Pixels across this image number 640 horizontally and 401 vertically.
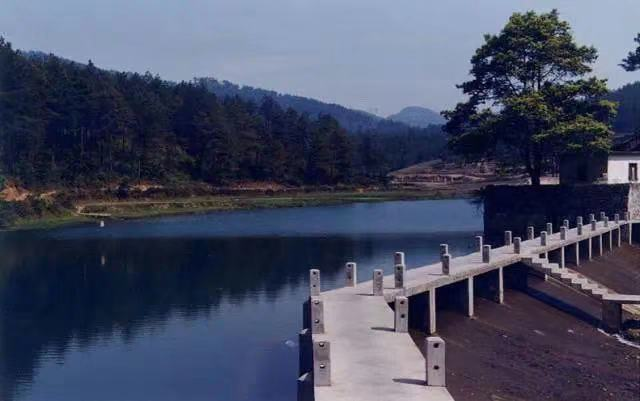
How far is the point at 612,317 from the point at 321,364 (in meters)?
15.4

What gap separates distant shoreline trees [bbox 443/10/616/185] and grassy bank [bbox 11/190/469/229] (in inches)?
1489

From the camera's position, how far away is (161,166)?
96125 millimetres

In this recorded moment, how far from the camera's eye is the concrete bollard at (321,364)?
13445 mm

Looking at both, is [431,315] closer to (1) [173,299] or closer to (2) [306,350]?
(2) [306,350]

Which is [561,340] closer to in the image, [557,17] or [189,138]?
[557,17]

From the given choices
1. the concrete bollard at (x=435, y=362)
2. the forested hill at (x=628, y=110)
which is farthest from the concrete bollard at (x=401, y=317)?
the forested hill at (x=628, y=110)

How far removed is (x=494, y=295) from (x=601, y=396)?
28.5 ft

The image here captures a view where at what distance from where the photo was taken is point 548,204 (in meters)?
45.9

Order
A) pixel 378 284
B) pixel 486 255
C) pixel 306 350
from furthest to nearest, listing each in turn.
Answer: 1. pixel 486 255
2. pixel 378 284
3. pixel 306 350

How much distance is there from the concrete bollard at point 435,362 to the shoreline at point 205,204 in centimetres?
5800

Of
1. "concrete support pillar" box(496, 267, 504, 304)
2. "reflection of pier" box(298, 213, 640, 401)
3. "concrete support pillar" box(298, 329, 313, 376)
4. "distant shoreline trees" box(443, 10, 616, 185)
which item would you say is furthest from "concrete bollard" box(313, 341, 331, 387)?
"distant shoreline trees" box(443, 10, 616, 185)

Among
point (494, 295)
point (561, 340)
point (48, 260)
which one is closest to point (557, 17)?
point (494, 295)

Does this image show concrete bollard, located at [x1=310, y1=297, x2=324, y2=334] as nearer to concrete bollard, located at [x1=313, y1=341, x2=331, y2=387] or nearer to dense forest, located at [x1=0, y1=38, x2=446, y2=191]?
concrete bollard, located at [x1=313, y1=341, x2=331, y2=387]

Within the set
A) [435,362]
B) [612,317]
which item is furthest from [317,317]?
[612,317]
